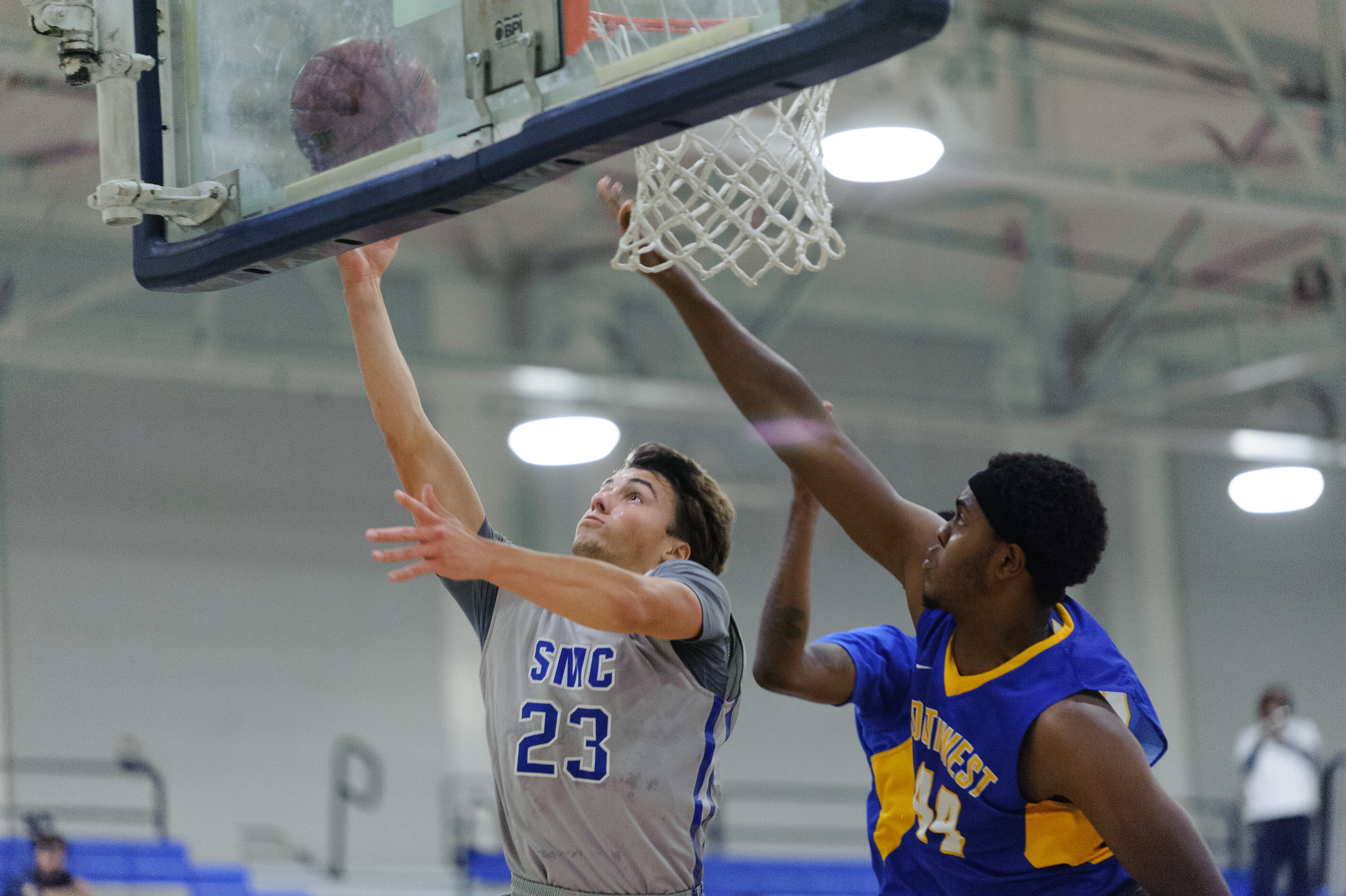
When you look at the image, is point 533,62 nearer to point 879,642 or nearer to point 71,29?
point 71,29

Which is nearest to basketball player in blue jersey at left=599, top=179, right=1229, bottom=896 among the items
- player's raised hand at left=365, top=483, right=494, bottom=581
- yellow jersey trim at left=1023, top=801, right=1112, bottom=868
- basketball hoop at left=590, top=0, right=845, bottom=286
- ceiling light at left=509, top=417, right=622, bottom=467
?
yellow jersey trim at left=1023, top=801, right=1112, bottom=868

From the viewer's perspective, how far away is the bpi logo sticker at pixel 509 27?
2.21 meters

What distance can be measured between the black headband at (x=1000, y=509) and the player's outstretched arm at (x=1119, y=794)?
0.31 meters

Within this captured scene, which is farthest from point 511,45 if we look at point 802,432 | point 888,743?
point 888,743

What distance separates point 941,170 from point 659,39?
6381 mm

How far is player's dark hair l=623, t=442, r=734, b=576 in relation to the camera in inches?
122

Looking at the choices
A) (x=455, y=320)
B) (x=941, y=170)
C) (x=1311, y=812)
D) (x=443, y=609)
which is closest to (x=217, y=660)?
(x=443, y=609)

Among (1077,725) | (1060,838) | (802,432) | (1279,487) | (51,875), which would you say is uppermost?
(1279,487)

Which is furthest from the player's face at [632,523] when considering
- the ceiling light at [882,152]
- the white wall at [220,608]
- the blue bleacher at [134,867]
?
the white wall at [220,608]

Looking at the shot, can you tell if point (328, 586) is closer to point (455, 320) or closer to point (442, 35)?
point (455, 320)

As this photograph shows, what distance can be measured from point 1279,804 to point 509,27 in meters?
A: 7.85

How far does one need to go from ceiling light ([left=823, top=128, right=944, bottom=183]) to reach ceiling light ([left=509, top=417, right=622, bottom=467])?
333 cm

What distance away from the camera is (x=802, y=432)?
118 inches

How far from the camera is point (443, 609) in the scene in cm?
1177
